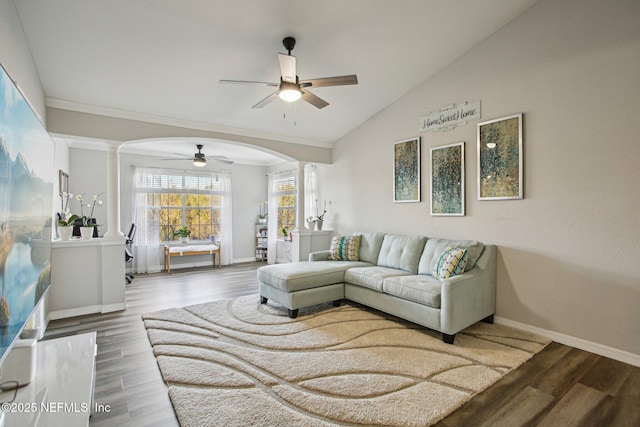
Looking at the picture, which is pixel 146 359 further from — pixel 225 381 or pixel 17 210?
pixel 17 210

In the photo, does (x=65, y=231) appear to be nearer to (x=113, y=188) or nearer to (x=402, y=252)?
(x=113, y=188)

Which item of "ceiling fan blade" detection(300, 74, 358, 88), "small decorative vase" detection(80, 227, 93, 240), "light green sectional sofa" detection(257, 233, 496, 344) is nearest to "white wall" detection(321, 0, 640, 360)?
"light green sectional sofa" detection(257, 233, 496, 344)

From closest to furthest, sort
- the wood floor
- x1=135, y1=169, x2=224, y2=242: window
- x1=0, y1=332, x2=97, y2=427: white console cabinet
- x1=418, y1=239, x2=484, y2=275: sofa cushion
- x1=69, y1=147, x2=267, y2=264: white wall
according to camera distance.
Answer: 1. x1=0, y1=332, x2=97, y2=427: white console cabinet
2. the wood floor
3. x1=418, y1=239, x2=484, y2=275: sofa cushion
4. x1=69, y1=147, x2=267, y2=264: white wall
5. x1=135, y1=169, x2=224, y2=242: window

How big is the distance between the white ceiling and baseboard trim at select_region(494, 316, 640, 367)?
10.6ft

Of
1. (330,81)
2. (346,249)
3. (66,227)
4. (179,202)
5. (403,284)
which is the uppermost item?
(330,81)

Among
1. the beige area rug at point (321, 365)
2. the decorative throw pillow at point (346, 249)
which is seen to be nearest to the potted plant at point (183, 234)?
the beige area rug at point (321, 365)

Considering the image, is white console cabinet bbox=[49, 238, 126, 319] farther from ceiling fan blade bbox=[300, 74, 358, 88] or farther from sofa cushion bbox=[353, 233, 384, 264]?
sofa cushion bbox=[353, 233, 384, 264]

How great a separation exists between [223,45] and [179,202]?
15.7 ft

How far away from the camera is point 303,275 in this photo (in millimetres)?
3756

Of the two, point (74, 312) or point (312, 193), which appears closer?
point (74, 312)

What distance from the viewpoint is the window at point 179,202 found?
21.9 ft

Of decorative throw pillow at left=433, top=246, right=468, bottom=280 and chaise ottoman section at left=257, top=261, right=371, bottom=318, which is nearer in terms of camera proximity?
decorative throw pillow at left=433, top=246, right=468, bottom=280

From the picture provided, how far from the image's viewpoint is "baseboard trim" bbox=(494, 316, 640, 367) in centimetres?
265

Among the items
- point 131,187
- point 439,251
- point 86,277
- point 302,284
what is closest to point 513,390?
point 439,251
